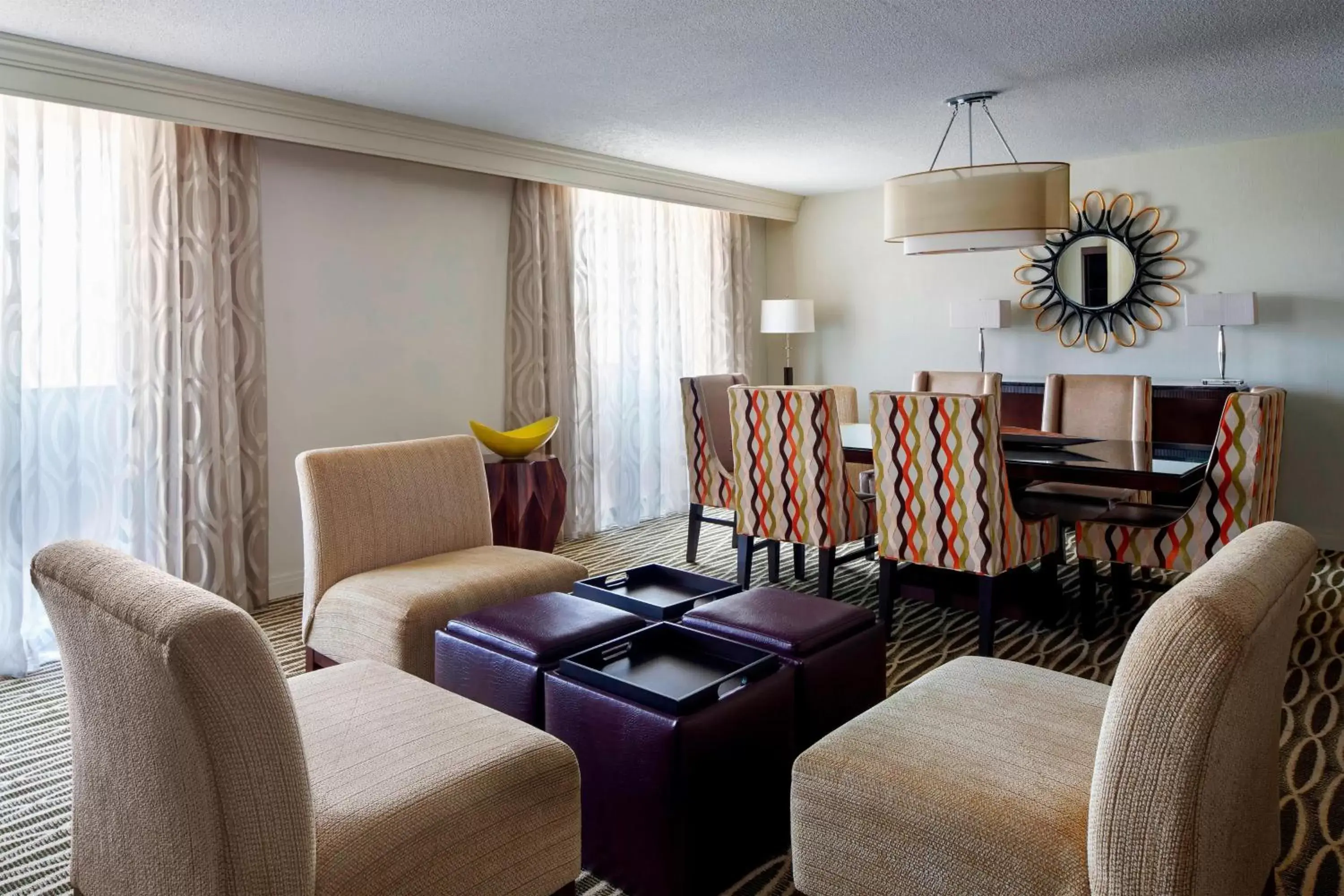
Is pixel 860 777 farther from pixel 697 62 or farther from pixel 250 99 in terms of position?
pixel 250 99

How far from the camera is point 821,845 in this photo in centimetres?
164

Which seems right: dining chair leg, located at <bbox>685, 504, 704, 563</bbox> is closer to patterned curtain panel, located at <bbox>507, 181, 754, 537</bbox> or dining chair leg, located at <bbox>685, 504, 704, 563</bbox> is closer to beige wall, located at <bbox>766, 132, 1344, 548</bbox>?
patterned curtain panel, located at <bbox>507, 181, 754, 537</bbox>

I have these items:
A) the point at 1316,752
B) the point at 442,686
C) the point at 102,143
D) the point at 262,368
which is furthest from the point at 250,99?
the point at 1316,752

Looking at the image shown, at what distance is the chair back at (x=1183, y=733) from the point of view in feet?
4.02

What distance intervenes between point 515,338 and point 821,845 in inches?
156

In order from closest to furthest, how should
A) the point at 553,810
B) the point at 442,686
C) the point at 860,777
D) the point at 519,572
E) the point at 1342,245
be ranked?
the point at 860,777, the point at 553,810, the point at 442,686, the point at 519,572, the point at 1342,245

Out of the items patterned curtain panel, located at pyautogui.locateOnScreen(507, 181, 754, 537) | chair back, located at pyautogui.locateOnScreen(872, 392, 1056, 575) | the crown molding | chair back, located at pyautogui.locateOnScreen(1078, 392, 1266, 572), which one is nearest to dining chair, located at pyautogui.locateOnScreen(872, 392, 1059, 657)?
chair back, located at pyautogui.locateOnScreen(872, 392, 1056, 575)

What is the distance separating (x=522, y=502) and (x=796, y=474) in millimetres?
1417

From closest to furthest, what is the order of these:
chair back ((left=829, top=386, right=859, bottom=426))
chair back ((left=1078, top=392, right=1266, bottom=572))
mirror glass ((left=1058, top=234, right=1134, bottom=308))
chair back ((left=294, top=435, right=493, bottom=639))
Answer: chair back ((left=294, top=435, right=493, bottom=639)), chair back ((left=1078, top=392, right=1266, bottom=572)), chair back ((left=829, top=386, right=859, bottom=426)), mirror glass ((left=1058, top=234, right=1134, bottom=308))

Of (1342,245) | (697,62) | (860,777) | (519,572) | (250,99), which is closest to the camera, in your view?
(860,777)

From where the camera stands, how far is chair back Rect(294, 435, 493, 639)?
294 centimetres

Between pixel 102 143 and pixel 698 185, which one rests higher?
pixel 698 185

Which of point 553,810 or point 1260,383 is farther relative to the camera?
point 1260,383

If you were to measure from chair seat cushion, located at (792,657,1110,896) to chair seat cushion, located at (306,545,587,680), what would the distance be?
1370 millimetres
